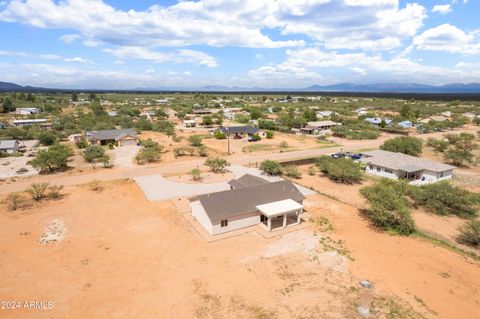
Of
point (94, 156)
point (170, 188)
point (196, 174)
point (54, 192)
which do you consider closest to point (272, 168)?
point (196, 174)

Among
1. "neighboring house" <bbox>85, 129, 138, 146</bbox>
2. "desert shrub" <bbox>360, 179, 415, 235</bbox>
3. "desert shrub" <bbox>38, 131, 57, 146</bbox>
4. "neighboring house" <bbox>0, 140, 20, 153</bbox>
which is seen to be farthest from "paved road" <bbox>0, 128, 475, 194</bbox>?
"desert shrub" <bbox>360, 179, 415, 235</bbox>

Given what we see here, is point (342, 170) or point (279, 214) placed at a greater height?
point (342, 170)

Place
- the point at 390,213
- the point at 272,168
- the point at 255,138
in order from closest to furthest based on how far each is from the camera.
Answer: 1. the point at 390,213
2. the point at 272,168
3. the point at 255,138

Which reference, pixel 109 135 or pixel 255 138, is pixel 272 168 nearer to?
pixel 255 138

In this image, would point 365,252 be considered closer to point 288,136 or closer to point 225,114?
point 288,136

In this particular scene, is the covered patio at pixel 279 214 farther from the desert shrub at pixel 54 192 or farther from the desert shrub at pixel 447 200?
the desert shrub at pixel 54 192
